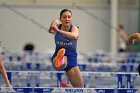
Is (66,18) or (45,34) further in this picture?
(45,34)

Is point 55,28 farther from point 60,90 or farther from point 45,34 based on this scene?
point 45,34

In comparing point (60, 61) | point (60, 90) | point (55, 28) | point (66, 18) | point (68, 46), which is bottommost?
point (60, 90)

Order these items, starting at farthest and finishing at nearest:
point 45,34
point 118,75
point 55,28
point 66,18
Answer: point 45,34
point 118,75
point 66,18
point 55,28

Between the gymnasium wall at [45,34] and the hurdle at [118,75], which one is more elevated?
the gymnasium wall at [45,34]

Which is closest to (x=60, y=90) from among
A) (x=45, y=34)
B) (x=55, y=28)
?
(x=55, y=28)

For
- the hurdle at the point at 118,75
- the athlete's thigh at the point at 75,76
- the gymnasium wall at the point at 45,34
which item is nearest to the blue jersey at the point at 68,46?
the athlete's thigh at the point at 75,76

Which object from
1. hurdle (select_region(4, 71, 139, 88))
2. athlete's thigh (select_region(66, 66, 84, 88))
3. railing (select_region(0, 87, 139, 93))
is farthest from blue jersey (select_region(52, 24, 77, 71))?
hurdle (select_region(4, 71, 139, 88))

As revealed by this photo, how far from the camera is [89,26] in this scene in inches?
1033

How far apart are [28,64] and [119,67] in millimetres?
2138

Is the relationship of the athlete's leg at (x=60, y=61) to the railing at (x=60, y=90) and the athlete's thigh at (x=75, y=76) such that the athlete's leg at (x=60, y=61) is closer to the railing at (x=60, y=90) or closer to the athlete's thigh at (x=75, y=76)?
the athlete's thigh at (x=75, y=76)

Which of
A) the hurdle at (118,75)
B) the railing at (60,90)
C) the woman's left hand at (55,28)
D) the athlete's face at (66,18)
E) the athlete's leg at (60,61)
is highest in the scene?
the athlete's face at (66,18)

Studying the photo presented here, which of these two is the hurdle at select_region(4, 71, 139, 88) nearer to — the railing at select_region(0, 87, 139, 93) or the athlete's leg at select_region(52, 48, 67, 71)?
the athlete's leg at select_region(52, 48, 67, 71)

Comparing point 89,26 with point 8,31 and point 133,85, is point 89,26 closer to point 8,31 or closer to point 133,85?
point 8,31

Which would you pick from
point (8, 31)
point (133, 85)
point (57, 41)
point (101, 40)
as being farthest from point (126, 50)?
point (57, 41)
